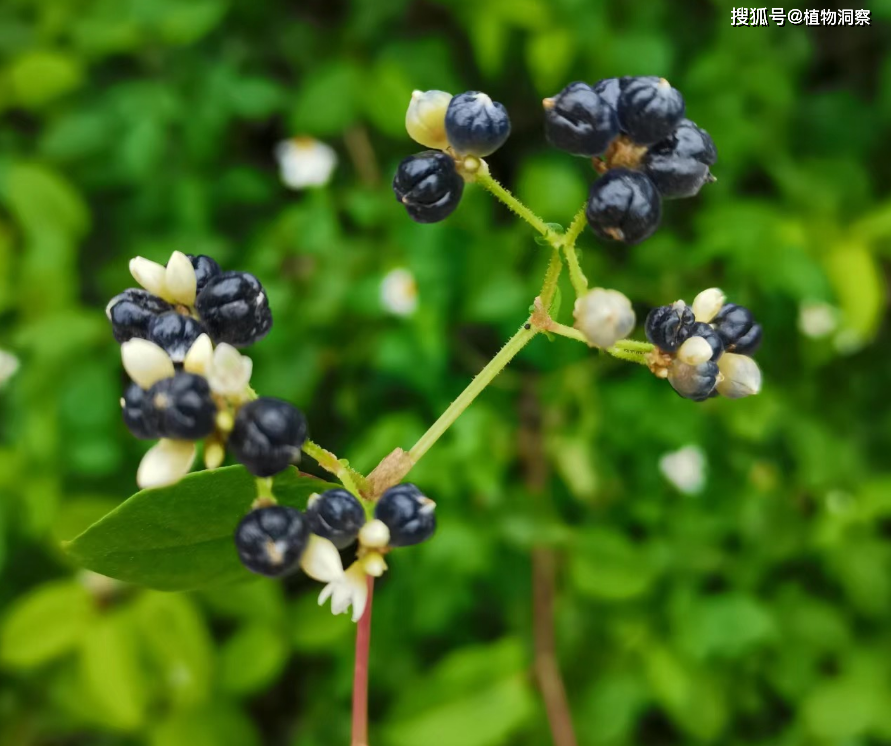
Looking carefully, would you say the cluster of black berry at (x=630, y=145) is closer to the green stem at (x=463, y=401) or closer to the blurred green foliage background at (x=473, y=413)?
the green stem at (x=463, y=401)

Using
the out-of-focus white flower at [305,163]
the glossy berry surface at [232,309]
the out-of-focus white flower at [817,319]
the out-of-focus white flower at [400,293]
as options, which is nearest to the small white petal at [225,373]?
the glossy berry surface at [232,309]

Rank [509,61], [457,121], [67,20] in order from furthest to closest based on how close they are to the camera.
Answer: [509,61] → [67,20] → [457,121]

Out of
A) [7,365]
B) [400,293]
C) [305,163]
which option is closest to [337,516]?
[400,293]

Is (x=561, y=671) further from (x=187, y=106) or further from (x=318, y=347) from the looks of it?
(x=187, y=106)

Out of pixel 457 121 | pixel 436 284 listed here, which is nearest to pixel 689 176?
pixel 457 121

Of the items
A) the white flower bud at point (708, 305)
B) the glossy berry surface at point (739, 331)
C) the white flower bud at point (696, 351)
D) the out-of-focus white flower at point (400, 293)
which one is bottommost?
the out-of-focus white flower at point (400, 293)

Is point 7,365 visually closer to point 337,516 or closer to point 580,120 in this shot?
point 337,516
